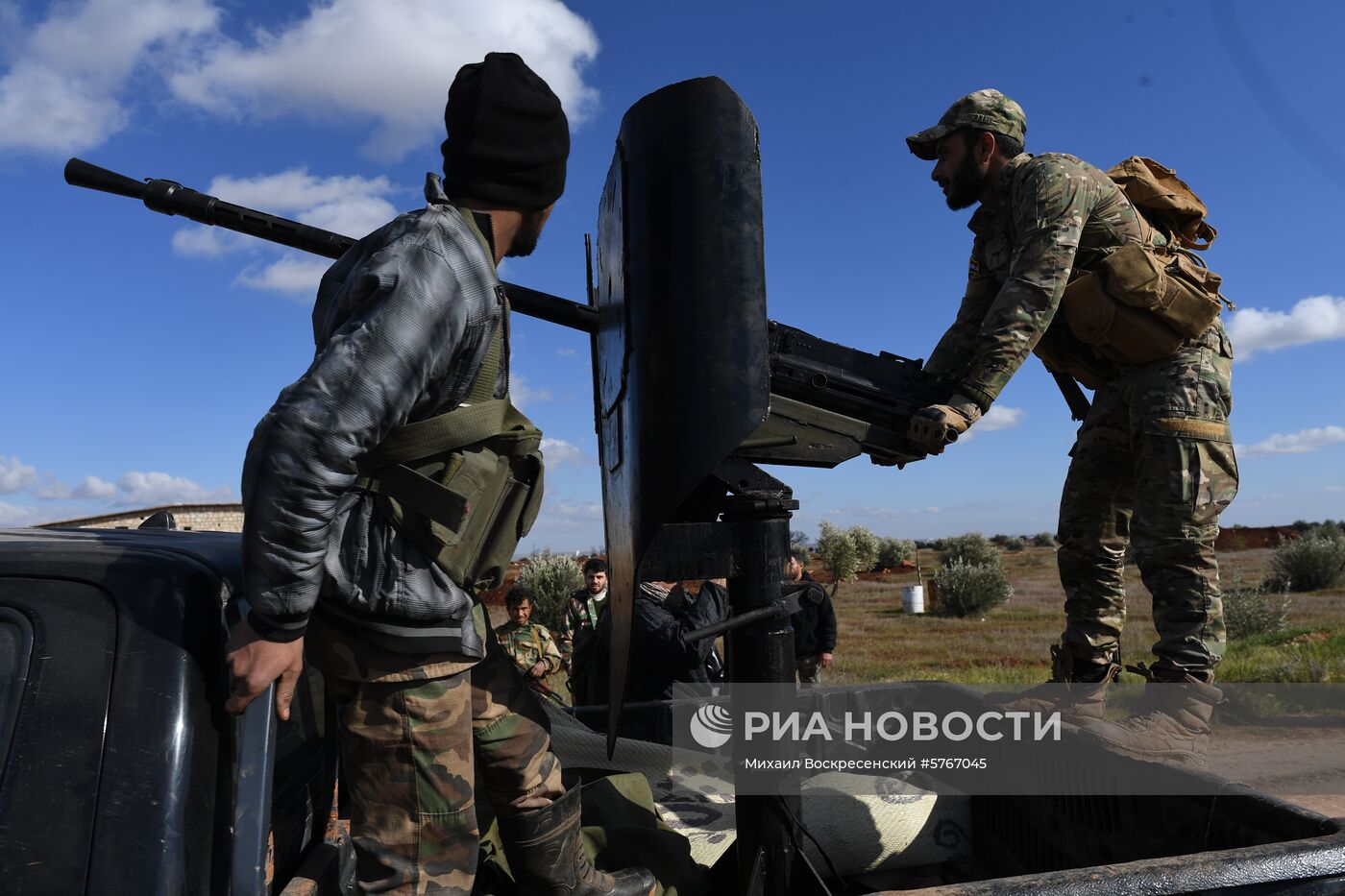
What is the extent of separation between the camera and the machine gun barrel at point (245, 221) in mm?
3254

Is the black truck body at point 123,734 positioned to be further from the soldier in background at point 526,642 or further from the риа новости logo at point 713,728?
the soldier in background at point 526,642

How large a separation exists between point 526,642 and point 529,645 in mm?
37

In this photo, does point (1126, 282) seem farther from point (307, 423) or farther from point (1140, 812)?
point (307, 423)

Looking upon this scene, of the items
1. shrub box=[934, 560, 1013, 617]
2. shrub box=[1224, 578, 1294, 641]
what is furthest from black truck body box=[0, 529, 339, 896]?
shrub box=[934, 560, 1013, 617]

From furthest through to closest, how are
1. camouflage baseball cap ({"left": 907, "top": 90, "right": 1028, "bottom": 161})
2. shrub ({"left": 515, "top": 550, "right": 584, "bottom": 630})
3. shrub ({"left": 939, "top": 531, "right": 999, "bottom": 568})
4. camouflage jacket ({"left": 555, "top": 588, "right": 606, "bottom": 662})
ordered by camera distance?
shrub ({"left": 939, "top": 531, "right": 999, "bottom": 568}) → shrub ({"left": 515, "top": 550, "right": 584, "bottom": 630}) → camouflage jacket ({"left": 555, "top": 588, "right": 606, "bottom": 662}) → camouflage baseball cap ({"left": 907, "top": 90, "right": 1028, "bottom": 161})

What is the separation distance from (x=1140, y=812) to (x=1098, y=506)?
5.44 feet

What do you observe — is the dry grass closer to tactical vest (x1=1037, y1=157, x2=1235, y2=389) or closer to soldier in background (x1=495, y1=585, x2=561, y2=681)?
soldier in background (x1=495, y1=585, x2=561, y2=681)

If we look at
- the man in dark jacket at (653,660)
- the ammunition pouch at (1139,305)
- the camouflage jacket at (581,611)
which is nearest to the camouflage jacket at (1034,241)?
the ammunition pouch at (1139,305)

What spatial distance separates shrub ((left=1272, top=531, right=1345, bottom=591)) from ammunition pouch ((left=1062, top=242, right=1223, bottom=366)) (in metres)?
21.0

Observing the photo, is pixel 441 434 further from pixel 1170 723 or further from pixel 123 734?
pixel 1170 723

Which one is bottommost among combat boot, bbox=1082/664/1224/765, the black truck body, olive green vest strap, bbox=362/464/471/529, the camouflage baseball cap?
combat boot, bbox=1082/664/1224/765

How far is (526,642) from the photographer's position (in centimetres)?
837

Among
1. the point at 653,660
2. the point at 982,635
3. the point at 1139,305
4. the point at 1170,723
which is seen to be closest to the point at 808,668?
the point at 653,660

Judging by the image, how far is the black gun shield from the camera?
1770 millimetres
